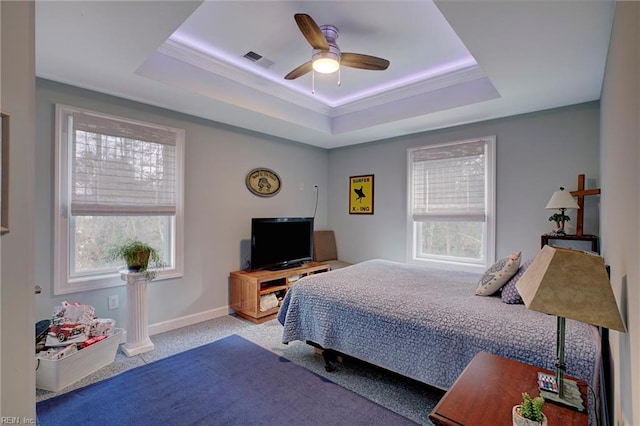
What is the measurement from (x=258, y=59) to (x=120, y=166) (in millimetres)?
1721

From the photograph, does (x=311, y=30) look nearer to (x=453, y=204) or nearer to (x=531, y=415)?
(x=531, y=415)

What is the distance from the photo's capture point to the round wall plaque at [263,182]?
4.16 meters

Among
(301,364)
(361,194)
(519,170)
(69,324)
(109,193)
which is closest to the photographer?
(69,324)

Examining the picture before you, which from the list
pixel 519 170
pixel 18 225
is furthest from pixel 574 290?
pixel 519 170

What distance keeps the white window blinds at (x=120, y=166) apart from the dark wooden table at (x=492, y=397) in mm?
3150

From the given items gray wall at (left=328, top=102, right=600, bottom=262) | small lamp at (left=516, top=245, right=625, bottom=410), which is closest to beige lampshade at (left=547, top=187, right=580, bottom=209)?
gray wall at (left=328, top=102, right=600, bottom=262)

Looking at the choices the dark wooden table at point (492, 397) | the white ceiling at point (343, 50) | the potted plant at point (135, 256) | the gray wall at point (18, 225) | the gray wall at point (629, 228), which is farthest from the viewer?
the potted plant at point (135, 256)

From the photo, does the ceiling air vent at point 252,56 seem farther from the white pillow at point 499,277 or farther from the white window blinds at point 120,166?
the white pillow at point 499,277

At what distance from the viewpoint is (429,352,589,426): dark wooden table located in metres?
1.09

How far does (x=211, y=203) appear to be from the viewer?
12.3 feet

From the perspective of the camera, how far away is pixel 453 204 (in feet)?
12.8

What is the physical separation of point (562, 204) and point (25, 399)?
12.1 feet

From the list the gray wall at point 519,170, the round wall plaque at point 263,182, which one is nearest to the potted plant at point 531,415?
the gray wall at point 519,170

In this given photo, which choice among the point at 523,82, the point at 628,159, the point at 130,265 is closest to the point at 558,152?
the point at 523,82
